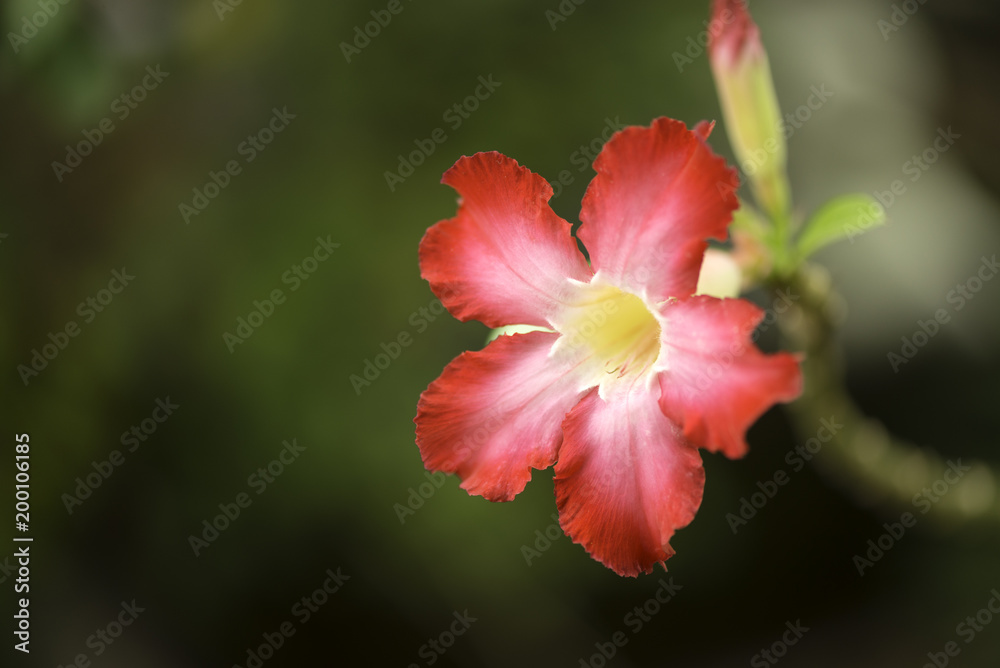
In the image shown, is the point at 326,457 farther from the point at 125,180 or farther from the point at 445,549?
the point at 125,180

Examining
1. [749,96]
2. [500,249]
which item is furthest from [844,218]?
[500,249]

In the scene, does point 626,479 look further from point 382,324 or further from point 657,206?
point 382,324

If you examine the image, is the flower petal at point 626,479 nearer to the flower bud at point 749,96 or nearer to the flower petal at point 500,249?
the flower petal at point 500,249

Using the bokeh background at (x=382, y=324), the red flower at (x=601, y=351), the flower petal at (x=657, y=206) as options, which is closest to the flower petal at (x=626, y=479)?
the red flower at (x=601, y=351)

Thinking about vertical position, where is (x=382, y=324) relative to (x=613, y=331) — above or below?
below

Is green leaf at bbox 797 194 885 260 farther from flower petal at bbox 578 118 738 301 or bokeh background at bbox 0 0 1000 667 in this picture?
bokeh background at bbox 0 0 1000 667

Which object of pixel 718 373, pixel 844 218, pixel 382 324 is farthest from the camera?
pixel 382 324
